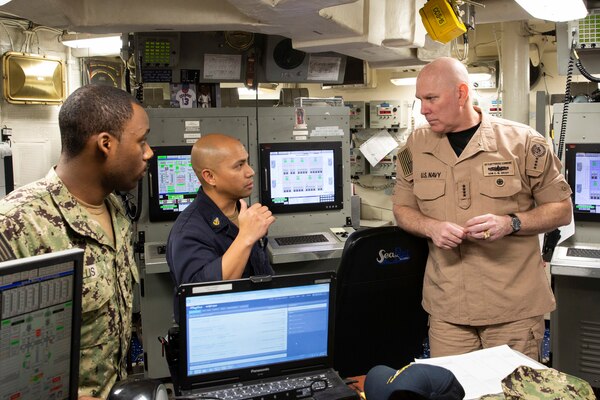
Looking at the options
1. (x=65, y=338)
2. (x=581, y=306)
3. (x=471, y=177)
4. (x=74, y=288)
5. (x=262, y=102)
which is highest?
(x=262, y=102)

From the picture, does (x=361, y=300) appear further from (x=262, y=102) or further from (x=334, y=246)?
(x=262, y=102)

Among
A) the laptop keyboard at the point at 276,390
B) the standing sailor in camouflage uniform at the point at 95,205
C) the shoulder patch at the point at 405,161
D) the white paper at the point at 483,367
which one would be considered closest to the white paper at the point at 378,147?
the shoulder patch at the point at 405,161

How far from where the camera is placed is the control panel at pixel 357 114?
751 cm

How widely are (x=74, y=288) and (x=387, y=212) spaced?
7.17 metres

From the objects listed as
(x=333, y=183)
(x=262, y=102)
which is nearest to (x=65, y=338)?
(x=333, y=183)

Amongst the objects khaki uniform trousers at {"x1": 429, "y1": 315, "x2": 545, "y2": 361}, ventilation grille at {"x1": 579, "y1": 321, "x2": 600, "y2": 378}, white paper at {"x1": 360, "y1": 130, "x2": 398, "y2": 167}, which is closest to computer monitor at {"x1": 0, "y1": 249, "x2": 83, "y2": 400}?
khaki uniform trousers at {"x1": 429, "y1": 315, "x2": 545, "y2": 361}

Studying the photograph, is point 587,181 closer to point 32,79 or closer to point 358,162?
point 358,162

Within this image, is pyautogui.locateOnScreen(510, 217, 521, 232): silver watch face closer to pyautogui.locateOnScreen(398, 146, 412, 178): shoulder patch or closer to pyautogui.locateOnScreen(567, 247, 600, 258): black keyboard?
pyautogui.locateOnScreen(398, 146, 412, 178): shoulder patch

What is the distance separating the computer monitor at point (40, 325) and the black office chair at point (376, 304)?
3.31ft

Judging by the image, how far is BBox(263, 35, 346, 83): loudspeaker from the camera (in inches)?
175

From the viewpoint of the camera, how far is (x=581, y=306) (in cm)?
378

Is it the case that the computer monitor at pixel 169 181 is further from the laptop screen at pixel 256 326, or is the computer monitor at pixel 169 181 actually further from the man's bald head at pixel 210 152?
the laptop screen at pixel 256 326

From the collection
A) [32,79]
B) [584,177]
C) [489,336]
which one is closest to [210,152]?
[489,336]

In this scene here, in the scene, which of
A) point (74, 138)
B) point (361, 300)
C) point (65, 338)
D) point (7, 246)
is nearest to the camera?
point (65, 338)
